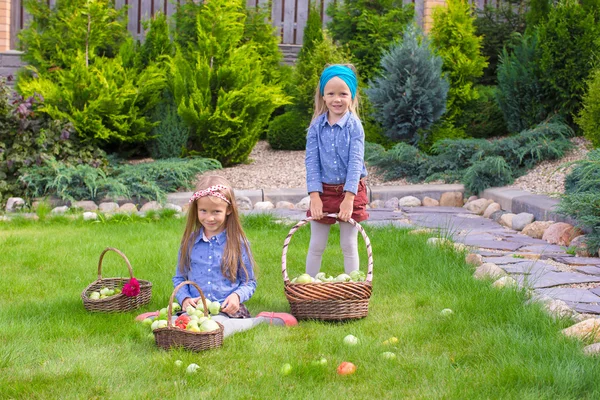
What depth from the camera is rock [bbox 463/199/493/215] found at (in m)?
7.26

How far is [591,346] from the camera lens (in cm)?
288

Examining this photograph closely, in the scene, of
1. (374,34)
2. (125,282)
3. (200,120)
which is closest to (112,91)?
(200,120)

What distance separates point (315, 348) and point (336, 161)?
4.15ft

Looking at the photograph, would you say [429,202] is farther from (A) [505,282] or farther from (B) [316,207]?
(B) [316,207]

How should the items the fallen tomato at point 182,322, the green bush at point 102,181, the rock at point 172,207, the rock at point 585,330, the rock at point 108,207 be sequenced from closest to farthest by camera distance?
the rock at point 585,330 < the fallen tomato at point 182,322 < the rock at point 172,207 < the rock at point 108,207 < the green bush at point 102,181

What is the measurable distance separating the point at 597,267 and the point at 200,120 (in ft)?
17.1

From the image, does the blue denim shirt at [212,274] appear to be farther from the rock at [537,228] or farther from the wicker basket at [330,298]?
the rock at [537,228]

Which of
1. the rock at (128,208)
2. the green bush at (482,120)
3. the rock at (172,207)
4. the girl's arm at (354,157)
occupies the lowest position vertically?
the rock at (128,208)

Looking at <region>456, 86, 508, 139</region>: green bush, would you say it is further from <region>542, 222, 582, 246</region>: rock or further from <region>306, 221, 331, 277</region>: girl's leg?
<region>306, 221, 331, 277</region>: girl's leg

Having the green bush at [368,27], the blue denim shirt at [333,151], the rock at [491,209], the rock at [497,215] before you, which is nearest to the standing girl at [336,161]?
the blue denim shirt at [333,151]

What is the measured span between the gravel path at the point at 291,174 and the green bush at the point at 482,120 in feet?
4.76

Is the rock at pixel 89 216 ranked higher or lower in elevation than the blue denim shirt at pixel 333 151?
lower

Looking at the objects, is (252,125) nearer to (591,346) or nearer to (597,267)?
(597,267)

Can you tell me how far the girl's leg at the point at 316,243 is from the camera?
13.5ft
